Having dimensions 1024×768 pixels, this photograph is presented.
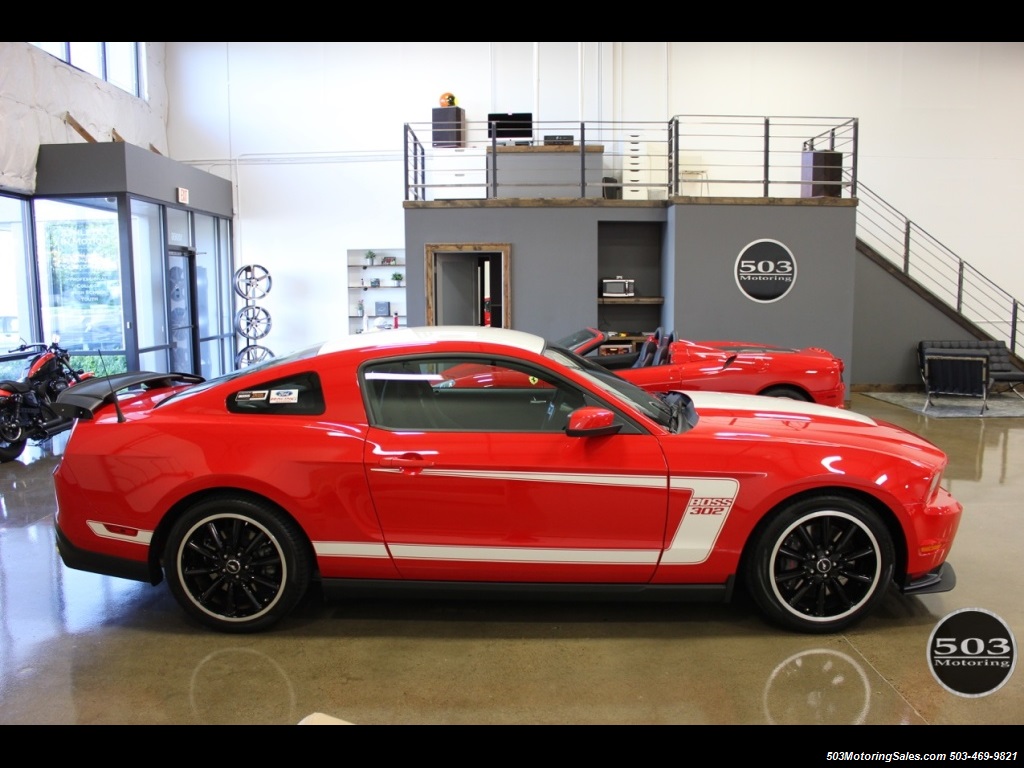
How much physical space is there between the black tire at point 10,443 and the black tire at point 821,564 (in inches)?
267

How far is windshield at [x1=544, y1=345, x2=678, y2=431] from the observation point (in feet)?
11.3

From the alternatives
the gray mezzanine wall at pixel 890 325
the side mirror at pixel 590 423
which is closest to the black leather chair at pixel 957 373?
the gray mezzanine wall at pixel 890 325

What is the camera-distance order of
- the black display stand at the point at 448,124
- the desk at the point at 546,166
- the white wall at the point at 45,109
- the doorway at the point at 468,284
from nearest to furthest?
the white wall at the point at 45,109, the doorway at the point at 468,284, the desk at the point at 546,166, the black display stand at the point at 448,124

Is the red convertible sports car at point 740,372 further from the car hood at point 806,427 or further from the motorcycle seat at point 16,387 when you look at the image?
the motorcycle seat at point 16,387

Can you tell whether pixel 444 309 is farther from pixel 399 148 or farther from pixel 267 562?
pixel 267 562

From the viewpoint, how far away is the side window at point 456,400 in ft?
11.0

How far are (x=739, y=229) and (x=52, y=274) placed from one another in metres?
8.91

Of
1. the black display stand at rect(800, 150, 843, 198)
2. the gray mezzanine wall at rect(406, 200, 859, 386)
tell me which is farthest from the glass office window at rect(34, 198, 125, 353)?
the black display stand at rect(800, 150, 843, 198)

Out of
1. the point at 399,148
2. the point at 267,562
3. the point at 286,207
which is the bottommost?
the point at 267,562

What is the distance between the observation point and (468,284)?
36.8 feet

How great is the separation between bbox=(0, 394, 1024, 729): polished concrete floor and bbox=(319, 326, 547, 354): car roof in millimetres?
1260

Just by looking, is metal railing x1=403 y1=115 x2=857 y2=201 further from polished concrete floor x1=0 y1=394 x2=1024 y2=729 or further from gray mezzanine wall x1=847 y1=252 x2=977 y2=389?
polished concrete floor x1=0 y1=394 x2=1024 y2=729

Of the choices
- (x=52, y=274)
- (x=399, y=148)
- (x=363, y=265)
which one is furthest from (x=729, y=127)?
(x=52, y=274)
